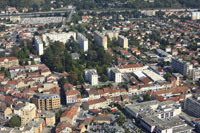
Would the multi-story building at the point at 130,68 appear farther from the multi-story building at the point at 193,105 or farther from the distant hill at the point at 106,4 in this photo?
the distant hill at the point at 106,4

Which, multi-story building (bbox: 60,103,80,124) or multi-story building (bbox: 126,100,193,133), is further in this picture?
multi-story building (bbox: 60,103,80,124)

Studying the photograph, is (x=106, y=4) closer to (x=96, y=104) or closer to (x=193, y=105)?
(x=96, y=104)

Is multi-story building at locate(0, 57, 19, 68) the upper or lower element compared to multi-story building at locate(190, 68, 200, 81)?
upper

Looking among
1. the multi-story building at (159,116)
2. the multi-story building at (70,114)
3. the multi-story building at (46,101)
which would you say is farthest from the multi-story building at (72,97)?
the multi-story building at (159,116)

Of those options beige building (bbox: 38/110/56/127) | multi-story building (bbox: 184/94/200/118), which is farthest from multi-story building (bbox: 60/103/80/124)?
multi-story building (bbox: 184/94/200/118)

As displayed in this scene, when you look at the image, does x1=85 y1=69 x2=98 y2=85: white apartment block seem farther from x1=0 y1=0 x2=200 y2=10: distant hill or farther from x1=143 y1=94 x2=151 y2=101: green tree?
x1=0 y1=0 x2=200 y2=10: distant hill

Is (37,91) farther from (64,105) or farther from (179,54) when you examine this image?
(179,54)
